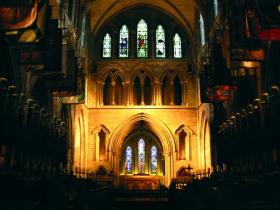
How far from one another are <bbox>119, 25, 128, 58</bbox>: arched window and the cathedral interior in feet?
0.27

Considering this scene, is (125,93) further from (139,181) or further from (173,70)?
(139,181)

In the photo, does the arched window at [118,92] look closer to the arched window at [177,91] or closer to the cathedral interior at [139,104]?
the cathedral interior at [139,104]

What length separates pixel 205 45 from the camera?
92.3 ft

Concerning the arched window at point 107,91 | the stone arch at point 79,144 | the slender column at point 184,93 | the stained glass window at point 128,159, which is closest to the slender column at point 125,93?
the arched window at point 107,91

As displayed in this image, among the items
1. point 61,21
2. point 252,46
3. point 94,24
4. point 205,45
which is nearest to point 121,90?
point 94,24

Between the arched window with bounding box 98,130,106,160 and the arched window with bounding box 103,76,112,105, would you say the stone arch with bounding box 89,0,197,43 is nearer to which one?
the arched window with bounding box 103,76,112,105

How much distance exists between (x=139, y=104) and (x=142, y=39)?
18.6 feet

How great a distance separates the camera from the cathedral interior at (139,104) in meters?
11.6

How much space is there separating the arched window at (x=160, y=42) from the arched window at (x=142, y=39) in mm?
929

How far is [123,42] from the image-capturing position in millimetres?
33562

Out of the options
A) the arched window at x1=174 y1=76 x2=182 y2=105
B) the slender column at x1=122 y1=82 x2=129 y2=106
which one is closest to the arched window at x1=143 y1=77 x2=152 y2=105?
the slender column at x1=122 y1=82 x2=129 y2=106

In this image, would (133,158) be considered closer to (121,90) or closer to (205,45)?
(121,90)

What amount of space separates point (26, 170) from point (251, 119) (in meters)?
9.10

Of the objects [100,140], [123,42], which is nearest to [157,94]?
[123,42]
